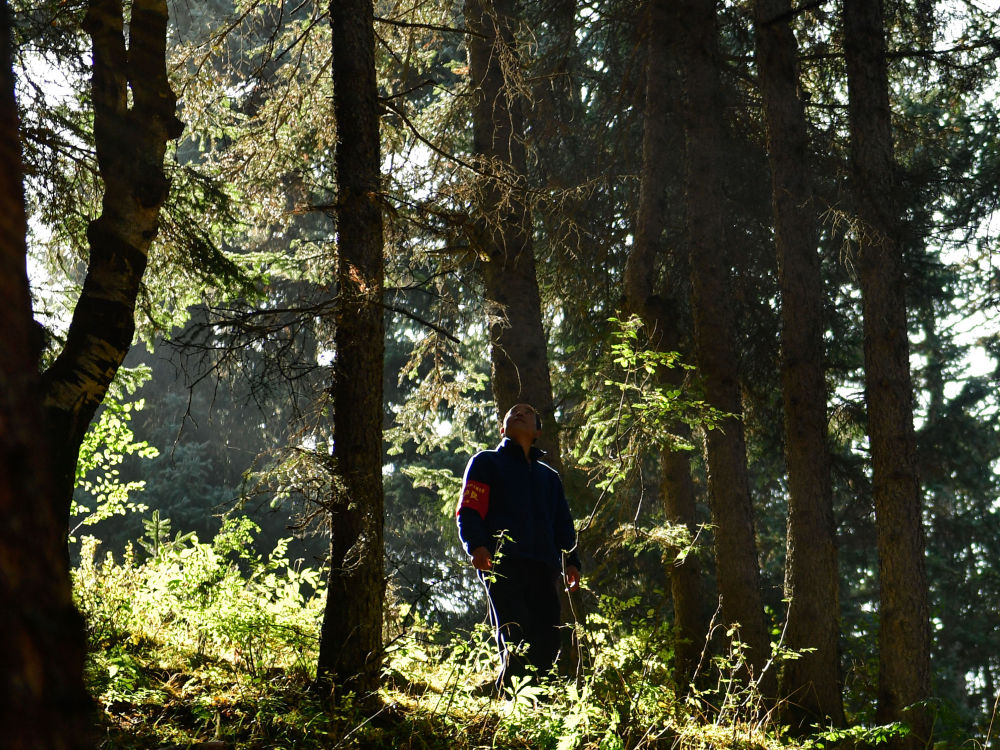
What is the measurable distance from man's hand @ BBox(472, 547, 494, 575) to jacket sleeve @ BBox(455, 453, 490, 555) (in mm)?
89

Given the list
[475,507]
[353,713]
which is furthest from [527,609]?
[353,713]

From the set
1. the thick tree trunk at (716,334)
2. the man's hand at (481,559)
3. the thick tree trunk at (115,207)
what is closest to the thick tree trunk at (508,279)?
the thick tree trunk at (716,334)

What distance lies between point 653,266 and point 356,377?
17.8 ft

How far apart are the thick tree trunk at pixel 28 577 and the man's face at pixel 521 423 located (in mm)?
4513

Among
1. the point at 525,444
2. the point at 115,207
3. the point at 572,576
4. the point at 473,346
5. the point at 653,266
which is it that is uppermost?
the point at 473,346

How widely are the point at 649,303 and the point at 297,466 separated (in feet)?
18.4

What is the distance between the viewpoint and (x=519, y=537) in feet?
18.1

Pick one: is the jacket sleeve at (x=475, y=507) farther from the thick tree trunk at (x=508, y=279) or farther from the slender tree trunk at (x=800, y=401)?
the slender tree trunk at (x=800, y=401)

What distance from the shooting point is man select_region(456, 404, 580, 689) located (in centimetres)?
537

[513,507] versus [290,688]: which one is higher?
[513,507]

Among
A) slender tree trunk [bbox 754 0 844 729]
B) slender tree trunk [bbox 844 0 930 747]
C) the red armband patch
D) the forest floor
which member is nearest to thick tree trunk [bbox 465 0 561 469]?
slender tree trunk [bbox 754 0 844 729]

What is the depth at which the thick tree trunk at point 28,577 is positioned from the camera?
1158 mm

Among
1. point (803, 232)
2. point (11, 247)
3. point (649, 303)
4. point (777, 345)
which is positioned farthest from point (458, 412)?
point (11, 247)

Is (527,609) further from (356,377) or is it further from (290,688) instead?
(356,377)
